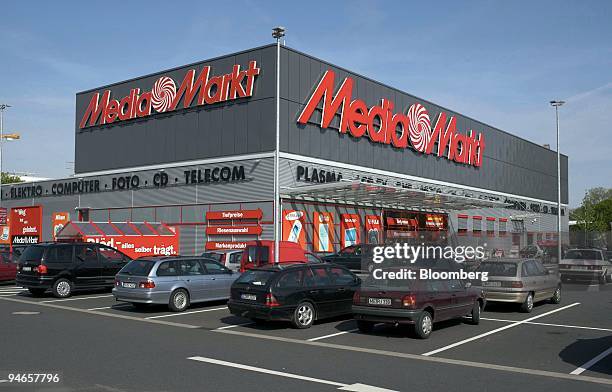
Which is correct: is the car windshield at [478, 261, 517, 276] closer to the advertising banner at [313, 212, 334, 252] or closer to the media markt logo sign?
the advertising banner at [313, 212, 334, 252]

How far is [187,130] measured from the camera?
1465 inches

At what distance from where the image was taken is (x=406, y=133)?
139ft

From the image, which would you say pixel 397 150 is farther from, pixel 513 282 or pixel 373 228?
pixel 513 282

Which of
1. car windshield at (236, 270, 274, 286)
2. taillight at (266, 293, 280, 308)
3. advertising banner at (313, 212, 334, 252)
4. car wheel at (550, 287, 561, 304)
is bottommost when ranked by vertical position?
car wheel at (550, 287, 561, 304)

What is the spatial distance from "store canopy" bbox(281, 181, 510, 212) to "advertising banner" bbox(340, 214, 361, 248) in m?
0.99

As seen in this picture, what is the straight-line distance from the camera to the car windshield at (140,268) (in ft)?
54.4

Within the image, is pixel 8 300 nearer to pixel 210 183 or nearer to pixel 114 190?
pixel 210 183

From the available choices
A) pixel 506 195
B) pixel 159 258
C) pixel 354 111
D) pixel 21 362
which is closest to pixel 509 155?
pixel 506 195

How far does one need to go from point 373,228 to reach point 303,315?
84.9ft

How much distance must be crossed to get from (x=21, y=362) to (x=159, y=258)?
7698mm

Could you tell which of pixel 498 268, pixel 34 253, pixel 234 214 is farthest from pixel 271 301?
pixel 234 214

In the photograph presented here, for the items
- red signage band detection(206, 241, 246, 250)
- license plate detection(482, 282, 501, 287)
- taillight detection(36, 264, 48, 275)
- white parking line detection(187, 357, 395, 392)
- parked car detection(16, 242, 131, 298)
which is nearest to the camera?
white parking line detection(187, 357, 395, 392)

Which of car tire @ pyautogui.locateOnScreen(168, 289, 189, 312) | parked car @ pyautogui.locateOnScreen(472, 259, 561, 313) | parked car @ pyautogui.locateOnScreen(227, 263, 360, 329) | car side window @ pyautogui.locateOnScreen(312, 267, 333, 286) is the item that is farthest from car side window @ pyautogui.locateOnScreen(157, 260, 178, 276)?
parked car @ pyautogui.locateOnScreen(472, 259, 561, 313)

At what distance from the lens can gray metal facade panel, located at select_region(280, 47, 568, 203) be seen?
111ft
